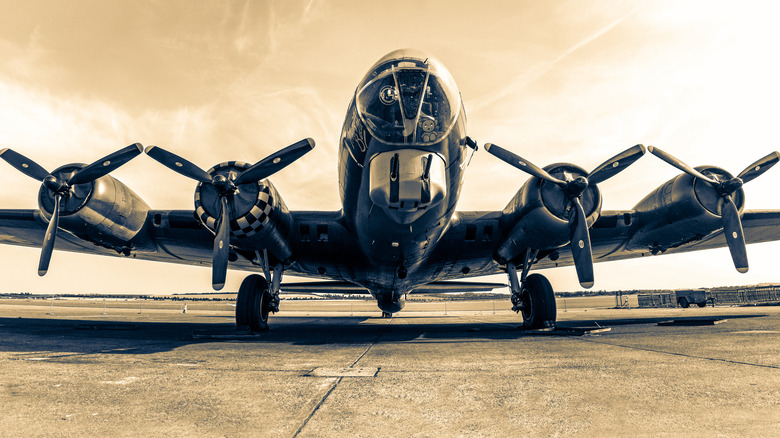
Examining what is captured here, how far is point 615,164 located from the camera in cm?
1154

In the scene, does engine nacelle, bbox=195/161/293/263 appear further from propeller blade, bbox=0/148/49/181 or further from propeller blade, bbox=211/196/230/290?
propeller blade, bbox=0/148/49/181

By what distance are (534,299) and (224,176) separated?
31.1 ft

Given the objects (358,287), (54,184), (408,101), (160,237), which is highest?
(408,101)

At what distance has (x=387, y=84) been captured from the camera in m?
7.82

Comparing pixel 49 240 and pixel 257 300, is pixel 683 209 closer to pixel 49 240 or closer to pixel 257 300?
pixel 257 300

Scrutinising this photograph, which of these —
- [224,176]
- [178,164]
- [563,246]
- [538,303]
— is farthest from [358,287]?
[178,164]

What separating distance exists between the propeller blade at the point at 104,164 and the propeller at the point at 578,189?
8961mm

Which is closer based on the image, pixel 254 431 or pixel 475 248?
pixel 254 431

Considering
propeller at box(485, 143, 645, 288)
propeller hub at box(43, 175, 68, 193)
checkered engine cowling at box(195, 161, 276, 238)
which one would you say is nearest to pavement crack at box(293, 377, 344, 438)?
checkered engine cowling at box(195, 161, 276, 238)

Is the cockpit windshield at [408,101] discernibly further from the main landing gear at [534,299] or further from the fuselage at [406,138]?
the main landing gear at [534,299]

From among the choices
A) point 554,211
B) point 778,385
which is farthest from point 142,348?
point 554,211

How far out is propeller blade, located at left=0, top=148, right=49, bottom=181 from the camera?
11.2 m

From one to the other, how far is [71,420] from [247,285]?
9.78m

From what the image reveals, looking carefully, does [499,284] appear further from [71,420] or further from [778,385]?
[71,420]
